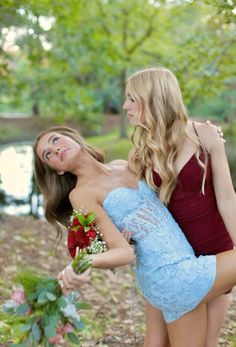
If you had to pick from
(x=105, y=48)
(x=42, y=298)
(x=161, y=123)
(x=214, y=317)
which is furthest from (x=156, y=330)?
(x=105, y=48)

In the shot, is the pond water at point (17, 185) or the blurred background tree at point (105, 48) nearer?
the blurred background tree at point (105, 48)

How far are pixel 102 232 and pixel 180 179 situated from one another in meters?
0.50

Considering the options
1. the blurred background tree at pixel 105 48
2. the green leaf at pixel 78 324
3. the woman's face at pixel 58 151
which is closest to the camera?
the green leaf at pixel 78 324

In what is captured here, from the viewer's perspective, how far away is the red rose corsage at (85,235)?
111 inches

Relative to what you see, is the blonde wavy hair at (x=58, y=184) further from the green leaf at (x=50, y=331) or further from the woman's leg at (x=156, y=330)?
the green leaf at (x=50, y=331)

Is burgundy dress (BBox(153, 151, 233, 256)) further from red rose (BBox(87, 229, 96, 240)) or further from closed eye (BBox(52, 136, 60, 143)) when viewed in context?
closed eye (BBox(52, 136, 60, 143))

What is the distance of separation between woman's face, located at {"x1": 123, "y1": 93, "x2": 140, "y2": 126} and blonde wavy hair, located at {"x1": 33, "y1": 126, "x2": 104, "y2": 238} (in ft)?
1.44

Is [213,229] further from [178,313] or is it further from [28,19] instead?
[28,19]

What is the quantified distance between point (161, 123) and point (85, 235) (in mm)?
700

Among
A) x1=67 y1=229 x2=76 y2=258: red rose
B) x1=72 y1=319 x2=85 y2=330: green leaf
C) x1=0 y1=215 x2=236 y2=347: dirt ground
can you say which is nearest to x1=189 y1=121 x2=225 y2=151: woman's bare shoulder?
x1=67 y1=229 x2=76 y2=258: red rose

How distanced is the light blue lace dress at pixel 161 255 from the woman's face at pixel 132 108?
33cm

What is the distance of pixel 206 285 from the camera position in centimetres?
282

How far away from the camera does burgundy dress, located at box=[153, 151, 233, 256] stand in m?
2.95

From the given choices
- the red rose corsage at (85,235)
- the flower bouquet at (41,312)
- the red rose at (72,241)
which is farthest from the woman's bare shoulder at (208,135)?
the flower bouquet at (41,312)
